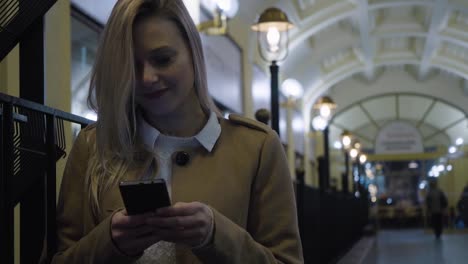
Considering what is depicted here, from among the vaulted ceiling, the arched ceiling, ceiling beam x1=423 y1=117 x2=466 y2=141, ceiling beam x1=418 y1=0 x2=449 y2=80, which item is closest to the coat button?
the vaulted ceiling

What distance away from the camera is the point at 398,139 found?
34969 millimetres

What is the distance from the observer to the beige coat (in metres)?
1.78

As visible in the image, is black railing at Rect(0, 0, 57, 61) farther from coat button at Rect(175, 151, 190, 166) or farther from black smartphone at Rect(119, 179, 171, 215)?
black smartphone at Rect(119, 179, 171, 215)

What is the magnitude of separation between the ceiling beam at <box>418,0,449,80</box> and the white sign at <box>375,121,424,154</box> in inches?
223

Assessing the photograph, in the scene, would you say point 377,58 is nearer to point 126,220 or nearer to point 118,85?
point 118,85

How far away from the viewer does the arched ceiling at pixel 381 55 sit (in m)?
19.8

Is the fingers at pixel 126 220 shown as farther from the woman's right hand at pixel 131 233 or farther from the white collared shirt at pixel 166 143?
the white collared shirt at pixel 166 143

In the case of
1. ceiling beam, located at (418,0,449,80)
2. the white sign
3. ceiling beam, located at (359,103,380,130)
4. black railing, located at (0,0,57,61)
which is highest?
ceiling beam, located at (418,0,449,80)

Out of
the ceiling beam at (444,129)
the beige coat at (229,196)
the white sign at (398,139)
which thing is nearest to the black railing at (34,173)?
the beige coat at (229,196)

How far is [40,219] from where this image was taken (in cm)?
229

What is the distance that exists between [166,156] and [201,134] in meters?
0.09

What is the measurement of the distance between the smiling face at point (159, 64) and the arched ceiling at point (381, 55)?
13171 millimetres

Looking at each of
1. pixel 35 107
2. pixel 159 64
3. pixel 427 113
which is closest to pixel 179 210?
pixel 159 64

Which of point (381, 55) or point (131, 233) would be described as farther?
point (381, 55)
